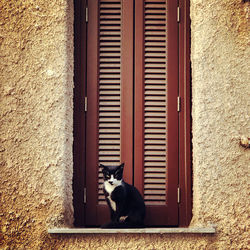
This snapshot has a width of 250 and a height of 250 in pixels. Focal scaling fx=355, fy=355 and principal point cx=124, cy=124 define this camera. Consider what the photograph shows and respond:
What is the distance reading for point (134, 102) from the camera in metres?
3.86

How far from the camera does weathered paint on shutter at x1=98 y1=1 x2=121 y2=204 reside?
12.6 feet

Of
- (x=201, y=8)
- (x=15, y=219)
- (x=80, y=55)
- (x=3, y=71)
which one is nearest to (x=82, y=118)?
(x=80, y=55)

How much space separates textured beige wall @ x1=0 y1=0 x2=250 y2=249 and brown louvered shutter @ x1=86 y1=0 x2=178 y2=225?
28 centimetres

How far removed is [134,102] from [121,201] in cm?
106

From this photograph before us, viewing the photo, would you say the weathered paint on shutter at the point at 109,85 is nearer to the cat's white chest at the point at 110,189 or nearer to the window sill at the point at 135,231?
the cat's white chest at the point at 110,189

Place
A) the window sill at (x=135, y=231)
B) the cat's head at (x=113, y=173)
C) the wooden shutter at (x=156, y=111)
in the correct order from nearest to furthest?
the window sill at (x=135, y=231), the cat's head at (x=113, y=173), the wooden shutter at (x=156, y=111)

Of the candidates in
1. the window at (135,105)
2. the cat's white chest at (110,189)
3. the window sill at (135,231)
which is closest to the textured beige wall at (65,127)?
the window sill at (135,231)

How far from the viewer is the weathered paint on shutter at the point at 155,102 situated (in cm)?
380

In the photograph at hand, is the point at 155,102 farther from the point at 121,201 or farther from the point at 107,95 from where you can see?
the point at 121,201

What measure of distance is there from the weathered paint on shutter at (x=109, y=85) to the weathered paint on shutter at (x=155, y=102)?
0.99ft

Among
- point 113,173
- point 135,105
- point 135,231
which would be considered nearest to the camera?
point 135,231

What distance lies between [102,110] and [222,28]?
1.51 metres

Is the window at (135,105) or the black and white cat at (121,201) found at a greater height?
the window at (135,105)

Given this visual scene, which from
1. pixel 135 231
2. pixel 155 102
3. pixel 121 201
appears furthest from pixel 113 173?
pixel 155 102
